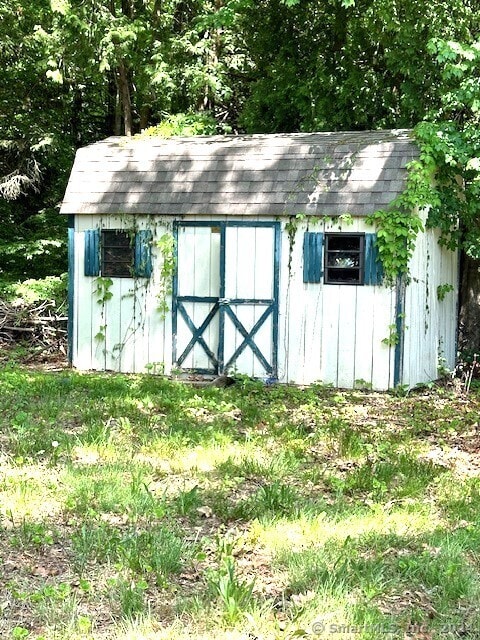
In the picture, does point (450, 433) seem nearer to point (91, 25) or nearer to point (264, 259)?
point (264, 259)

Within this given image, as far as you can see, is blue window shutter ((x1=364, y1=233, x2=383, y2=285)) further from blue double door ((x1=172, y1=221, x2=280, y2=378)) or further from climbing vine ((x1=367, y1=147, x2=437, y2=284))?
blue double door ((x1=172, y1=221, x2=280, y2=378))

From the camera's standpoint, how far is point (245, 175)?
1305 cm

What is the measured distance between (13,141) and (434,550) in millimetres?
18525

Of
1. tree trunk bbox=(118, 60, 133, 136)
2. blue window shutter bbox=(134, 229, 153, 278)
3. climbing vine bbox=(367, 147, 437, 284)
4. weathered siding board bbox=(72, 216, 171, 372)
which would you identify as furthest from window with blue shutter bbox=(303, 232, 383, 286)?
tree trunk bbox=(118, 60, 133, 136)

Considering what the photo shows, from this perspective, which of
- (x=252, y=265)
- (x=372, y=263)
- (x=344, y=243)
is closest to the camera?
(x=372, y=263)

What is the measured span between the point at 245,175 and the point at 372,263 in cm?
251

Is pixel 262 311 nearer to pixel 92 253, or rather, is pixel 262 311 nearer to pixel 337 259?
pixel 337 259

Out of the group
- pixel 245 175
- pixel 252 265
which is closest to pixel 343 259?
pixel 252 265

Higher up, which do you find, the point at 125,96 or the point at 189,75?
the point at 189,75

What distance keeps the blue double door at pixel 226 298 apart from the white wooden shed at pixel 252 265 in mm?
17

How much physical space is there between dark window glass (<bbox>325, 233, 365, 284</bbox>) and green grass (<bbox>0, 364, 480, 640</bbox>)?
295 cm

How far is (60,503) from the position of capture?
242 inches

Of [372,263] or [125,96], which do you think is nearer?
[372,263]

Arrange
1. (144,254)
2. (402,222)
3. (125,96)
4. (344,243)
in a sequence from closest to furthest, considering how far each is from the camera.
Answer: (402,222) → (344,243) → (144,254) → (125,96)
